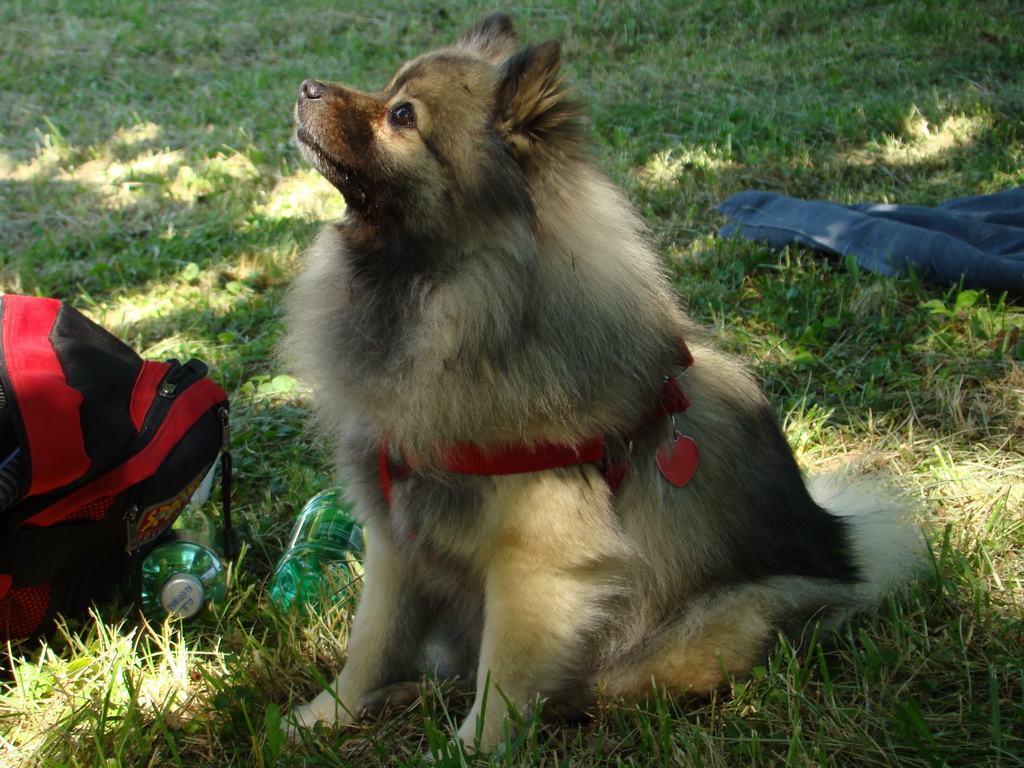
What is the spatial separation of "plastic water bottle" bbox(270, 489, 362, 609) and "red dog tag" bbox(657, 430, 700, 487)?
104 cm

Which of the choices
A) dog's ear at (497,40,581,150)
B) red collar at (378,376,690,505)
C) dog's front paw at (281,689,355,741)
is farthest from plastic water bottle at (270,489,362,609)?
dog's ear at (497,40,581,150)

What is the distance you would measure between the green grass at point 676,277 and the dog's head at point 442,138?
3.73ft

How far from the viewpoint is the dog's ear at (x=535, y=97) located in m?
1.79

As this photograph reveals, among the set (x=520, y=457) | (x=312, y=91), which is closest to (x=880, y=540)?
(x=520, y=457)

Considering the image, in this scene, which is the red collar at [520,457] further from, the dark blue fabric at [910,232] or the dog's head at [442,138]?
the dark blue fabric at [910,232]

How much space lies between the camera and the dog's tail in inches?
85.0

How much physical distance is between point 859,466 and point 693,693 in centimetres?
120

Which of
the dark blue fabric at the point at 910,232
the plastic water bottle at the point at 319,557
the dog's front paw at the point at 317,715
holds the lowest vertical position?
the dog's front paw at the point at 317,715

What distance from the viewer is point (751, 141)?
16.7 ft

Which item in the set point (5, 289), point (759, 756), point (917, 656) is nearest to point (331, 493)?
point (759, 756)

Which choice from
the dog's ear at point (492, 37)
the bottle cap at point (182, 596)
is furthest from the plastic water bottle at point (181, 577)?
the dog's ear at point (492, 37)

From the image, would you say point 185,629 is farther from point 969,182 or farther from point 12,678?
point 969,182

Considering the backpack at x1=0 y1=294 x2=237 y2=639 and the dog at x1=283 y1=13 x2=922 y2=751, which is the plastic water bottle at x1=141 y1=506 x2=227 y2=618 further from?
the dog at x1=283 y1=13 x2=922 y2=751

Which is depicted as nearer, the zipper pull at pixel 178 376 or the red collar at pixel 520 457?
the red collar at pixel 520 457
